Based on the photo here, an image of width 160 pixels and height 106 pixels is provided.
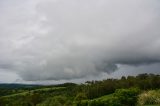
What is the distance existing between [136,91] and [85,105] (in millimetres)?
36768

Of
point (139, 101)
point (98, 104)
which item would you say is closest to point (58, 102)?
point (98, 104)

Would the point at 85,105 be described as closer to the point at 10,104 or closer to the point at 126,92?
the point at 126,92

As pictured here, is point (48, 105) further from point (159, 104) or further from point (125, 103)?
point (159, 104)

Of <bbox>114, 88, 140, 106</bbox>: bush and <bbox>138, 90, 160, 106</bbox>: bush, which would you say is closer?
<bbox>114, 88, 140, 106</bbox>: bush

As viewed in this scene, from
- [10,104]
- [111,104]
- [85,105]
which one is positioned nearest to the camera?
[111,104]

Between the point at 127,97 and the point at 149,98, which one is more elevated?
the point at 127,97

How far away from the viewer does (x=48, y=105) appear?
168750 mm

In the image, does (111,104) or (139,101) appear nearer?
(111,104)

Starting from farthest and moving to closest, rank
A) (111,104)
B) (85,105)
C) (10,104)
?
(10,104), (85,105), (111,104)

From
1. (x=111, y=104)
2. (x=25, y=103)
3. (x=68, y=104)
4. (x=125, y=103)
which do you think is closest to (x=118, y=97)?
(x=125, y=103)

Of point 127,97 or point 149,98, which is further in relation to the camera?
point 149,98

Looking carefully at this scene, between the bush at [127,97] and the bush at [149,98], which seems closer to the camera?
the bush at [127,97]

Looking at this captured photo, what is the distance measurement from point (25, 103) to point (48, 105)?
105 ft

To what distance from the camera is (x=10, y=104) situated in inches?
7426
